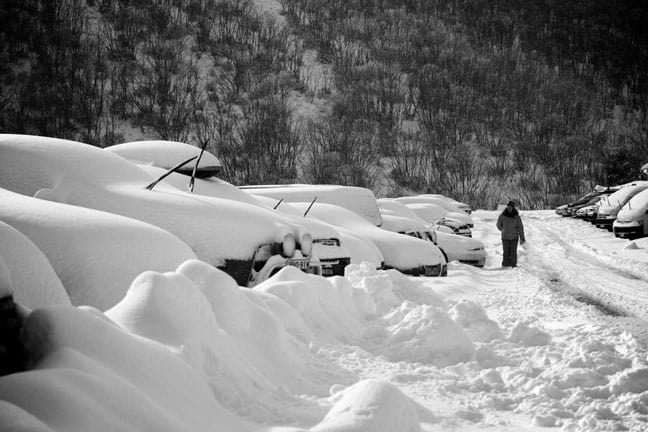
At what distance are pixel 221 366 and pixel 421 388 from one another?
1405 mm

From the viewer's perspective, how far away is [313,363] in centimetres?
365

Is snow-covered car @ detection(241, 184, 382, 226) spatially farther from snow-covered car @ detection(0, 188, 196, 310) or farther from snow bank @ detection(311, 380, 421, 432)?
snow bank @ detection(311, 380, 421, 432)

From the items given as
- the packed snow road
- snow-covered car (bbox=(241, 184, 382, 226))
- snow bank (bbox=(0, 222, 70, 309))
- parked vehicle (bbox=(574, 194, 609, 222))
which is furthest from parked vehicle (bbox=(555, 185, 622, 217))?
snow bank (bbox=(0, 222, 70, 309))

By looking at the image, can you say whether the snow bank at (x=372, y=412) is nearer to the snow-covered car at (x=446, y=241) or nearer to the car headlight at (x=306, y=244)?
the car headlight at (x=306, y=244)

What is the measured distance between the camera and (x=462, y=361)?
4141mm

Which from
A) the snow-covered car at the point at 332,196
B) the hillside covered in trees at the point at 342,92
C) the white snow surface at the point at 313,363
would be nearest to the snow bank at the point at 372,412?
the white snow surface at the point at 313,363

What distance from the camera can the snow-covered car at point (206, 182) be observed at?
7285 mm

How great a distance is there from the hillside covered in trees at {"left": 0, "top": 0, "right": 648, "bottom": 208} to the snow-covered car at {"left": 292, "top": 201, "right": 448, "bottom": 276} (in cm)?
3792

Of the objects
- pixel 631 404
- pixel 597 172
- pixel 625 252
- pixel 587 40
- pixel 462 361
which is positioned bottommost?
pixel 597 172

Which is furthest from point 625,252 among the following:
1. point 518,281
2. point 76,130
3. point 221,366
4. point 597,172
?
point 597,172

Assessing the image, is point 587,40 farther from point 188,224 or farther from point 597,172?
point 188,224

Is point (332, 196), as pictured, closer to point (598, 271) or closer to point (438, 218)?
point (598, 271)

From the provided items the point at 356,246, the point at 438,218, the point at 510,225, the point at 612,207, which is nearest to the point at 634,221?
the point at 612,207

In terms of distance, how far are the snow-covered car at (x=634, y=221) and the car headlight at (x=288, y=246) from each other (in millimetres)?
15914
